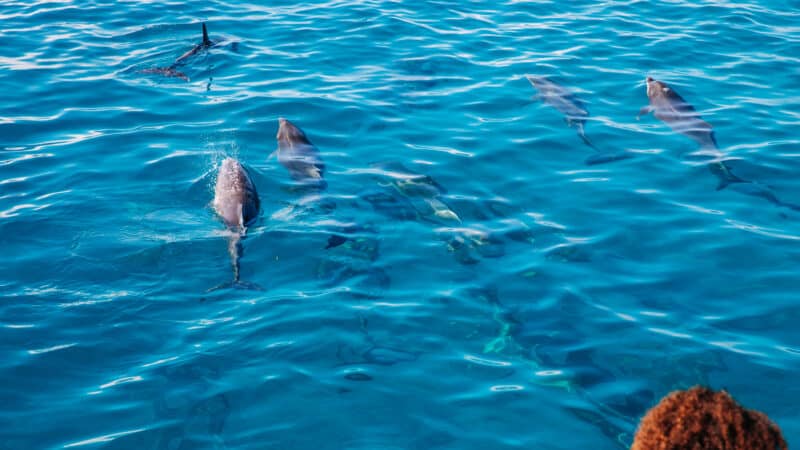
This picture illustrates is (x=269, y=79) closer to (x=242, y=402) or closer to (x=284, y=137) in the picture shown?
(x=284, y=137)

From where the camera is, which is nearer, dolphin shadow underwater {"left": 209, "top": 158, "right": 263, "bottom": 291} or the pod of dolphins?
dolphin shadow underwater {"left": 209, "top": 158, "right": 263, "bottom": 291}

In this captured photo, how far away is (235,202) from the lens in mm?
Answer: 10672

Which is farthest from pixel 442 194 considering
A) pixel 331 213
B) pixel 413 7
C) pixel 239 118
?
pixel 413 7

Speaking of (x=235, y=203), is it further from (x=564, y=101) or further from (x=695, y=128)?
(x=695, y=128)

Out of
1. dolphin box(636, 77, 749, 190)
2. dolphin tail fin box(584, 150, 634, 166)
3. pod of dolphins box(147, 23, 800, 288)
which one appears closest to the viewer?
pod of dolphins box(147, 23, 800, 288)

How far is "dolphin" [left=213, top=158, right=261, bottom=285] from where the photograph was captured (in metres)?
10.2

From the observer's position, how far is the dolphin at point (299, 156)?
11.6 metres

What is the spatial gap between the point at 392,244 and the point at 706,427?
23.3ft

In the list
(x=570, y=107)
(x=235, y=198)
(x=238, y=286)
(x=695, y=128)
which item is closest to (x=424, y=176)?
(x=235, y=198)

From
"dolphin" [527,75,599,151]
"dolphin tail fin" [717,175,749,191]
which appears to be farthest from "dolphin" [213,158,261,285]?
"dolphin tail fin" [717,175,749,191]

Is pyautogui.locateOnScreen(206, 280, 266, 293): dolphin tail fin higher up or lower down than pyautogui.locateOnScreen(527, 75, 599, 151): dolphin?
lower down

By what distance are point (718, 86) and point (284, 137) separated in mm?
7462

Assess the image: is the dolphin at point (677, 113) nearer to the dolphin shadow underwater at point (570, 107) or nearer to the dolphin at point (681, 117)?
the dolphin at point (681, 117)

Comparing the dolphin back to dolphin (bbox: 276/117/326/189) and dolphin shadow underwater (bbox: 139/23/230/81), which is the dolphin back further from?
dolphin shadow underwater (bbox: 139/23/230/81)
